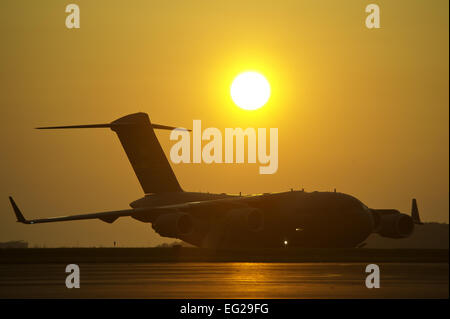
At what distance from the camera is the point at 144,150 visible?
48.5 meters

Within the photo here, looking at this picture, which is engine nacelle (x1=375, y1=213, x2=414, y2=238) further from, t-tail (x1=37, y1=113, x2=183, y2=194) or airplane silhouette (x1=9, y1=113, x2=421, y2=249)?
t-tail (x1=37, y1=113, x2=183, y2=194)

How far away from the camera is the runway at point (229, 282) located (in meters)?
18.8

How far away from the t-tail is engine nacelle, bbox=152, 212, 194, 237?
934cm

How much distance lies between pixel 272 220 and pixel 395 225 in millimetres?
5964

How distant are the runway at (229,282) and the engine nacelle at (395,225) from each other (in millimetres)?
9642

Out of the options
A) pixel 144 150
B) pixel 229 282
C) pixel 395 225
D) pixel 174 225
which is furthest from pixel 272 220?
pixel 229 282

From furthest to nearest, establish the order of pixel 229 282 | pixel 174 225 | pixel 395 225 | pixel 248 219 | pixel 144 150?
1. pixel 144 150
2. pixel 395 225
3. pixel 248 219
4. pixel 174 225
5. pixel 229 282

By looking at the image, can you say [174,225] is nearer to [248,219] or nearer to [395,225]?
[248,219]

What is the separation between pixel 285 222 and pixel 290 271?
11.6 metres

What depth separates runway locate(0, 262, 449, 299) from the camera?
61.8 feet

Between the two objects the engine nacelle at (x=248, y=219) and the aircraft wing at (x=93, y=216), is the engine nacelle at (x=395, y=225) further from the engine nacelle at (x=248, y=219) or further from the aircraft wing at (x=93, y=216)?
the aircraft wing at (x=93, y=216)

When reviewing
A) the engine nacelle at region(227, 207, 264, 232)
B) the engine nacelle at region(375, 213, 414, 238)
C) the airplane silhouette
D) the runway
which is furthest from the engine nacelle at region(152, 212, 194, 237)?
the engine nacelle at region(375, 213, 414, 238)
